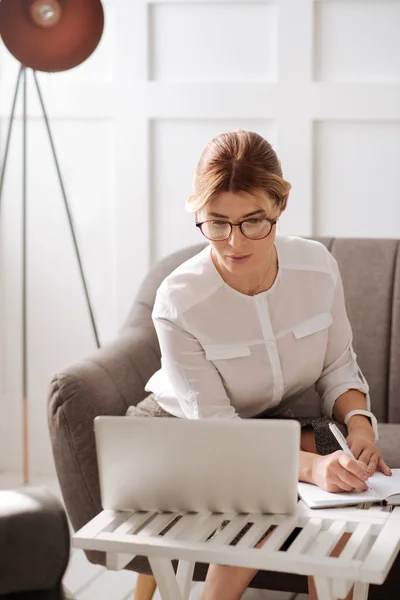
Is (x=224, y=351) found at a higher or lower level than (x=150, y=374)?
higher

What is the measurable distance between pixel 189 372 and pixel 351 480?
1.53ft

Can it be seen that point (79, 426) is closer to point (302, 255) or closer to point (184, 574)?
point (184, 574)

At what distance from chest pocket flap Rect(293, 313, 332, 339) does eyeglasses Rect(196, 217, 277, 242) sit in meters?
0.27

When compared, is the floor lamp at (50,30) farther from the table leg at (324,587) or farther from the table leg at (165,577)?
the table leg at (324,587)

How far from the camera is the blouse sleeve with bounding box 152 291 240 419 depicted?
1968mm

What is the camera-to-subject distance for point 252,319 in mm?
2039

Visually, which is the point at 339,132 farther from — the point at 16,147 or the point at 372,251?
the point at 16,147

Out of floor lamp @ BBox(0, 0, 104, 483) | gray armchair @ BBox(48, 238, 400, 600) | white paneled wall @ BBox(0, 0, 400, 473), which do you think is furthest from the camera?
white paneled wall @ BBox(0, 0, 400, 473)

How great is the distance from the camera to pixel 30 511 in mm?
1347

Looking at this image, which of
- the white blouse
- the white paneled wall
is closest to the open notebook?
the white blouse

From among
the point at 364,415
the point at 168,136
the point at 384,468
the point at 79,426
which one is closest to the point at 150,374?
the point at 79,426

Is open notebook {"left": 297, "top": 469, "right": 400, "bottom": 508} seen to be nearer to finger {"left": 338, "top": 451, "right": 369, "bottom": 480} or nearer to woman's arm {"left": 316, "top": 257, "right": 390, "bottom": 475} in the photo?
finger {"left": 338, "top": 451, "right": 369, "bottom": 480}

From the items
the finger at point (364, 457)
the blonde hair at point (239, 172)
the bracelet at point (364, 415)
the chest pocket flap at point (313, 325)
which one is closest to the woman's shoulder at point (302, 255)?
the chest pocket flap at point (313, 325)

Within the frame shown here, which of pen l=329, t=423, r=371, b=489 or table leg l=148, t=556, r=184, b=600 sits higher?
pen l=329, t=423, r=371, b=489
